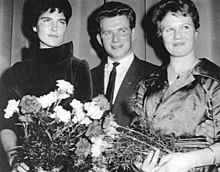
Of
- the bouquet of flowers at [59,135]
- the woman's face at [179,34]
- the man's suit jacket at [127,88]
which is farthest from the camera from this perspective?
the man's suit jacket at [127,88]

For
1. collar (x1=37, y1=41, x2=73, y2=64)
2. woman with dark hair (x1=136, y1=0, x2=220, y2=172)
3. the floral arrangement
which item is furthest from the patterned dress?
collar (x1=37, y1=41, x2=73, y2=64)

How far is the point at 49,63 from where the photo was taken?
1.66 metres

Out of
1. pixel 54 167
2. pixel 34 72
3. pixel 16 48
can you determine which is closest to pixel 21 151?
pixel 54 167

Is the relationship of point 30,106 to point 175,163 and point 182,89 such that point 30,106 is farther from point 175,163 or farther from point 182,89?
point 182,89

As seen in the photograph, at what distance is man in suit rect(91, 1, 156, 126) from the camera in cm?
172

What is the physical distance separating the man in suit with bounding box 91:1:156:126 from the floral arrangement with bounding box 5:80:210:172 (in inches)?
18.5

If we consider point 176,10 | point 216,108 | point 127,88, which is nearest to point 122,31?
point 127,88

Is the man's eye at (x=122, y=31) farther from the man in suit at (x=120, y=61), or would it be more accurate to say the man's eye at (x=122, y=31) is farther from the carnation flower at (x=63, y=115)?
the carnation flower at (x=63, y=115)

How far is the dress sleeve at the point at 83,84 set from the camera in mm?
1548

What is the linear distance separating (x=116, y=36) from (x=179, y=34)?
0.40m

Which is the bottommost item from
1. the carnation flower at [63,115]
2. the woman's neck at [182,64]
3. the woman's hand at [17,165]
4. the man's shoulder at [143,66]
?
the woman's hand at [17,165]

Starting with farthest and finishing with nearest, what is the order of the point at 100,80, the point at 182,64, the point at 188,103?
the point at 100,80
the point at 182,64
the point at 188,103

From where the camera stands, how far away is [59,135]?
1.19 metres

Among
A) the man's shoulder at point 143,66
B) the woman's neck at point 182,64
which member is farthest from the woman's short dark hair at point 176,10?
the man's shoulder at point 143,66
